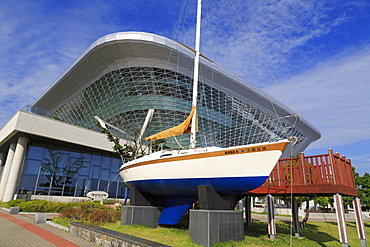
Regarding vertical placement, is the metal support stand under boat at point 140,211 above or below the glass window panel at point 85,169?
below

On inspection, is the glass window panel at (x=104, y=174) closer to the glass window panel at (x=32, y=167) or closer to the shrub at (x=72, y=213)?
the glass window panel at (x=32, y=167)

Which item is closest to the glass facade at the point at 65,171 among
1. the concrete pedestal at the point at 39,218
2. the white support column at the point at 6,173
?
the white support column at the point at 6,173

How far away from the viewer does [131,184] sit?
12.5 metres

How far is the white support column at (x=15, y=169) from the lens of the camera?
23.0m

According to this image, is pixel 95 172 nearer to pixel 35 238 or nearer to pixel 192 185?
pixel 35 238

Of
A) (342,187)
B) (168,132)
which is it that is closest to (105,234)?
(168,132)

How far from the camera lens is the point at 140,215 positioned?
1147cm

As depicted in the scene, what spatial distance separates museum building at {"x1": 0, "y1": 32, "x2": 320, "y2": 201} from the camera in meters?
25.4

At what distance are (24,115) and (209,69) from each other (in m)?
22.9

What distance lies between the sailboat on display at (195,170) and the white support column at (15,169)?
18.8 m

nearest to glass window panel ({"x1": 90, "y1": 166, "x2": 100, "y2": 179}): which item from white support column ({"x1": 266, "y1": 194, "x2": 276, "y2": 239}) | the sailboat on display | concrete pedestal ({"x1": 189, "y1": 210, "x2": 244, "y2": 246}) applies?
the sailboat on display

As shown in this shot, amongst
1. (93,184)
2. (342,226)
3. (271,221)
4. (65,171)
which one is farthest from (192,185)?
(93,184)

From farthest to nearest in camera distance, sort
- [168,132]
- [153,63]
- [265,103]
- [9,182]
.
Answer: [265,103] < [153,63] < [9,182] < [168,132]

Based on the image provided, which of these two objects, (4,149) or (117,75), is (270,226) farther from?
(4,149)
